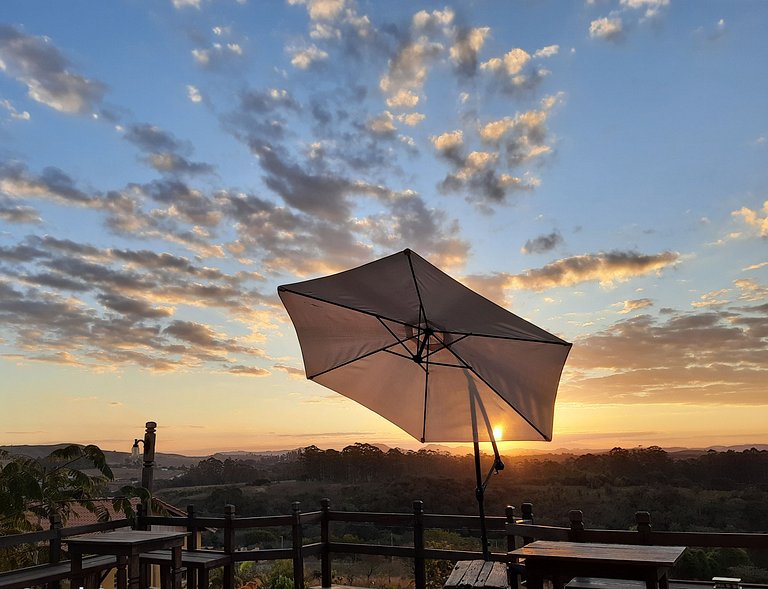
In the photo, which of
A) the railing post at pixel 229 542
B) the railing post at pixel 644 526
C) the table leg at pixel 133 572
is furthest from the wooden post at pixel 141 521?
the railing post at pixel 644 526

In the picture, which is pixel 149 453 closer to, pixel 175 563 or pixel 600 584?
pixel 175 563

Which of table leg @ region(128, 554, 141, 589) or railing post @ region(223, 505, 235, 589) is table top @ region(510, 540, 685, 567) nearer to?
table leg @ region(128, 554, 141, 589)

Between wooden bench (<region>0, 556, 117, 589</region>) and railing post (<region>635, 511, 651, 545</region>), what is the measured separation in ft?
18.8

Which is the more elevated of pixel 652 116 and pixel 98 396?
pixel 652 116

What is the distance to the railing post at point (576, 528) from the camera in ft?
17.7

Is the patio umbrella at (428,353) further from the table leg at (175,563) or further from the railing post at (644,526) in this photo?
the table leg at (175,563)

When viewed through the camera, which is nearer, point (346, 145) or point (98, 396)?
point (346, 145)

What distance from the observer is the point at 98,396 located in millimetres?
14422

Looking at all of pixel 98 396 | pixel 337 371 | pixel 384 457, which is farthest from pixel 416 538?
pixel 384 457

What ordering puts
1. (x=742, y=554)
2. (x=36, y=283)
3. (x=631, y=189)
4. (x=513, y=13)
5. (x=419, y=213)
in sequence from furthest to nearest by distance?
(x=742, y=554) → (x=36, y=283) → (x=419, y=213) → (x=631, y=189) → (x=513, y=13)

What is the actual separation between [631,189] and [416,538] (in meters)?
6.82

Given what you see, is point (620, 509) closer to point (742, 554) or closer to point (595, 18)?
point (742, 554)

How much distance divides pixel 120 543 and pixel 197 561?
1.56 m

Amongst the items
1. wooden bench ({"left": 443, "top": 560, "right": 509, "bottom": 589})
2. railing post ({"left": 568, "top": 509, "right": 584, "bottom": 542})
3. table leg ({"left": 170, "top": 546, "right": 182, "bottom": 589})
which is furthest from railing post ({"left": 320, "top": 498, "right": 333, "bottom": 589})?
wooden bench ({"left": 443, "top": 560, "right": 509, "bottom": 589})
